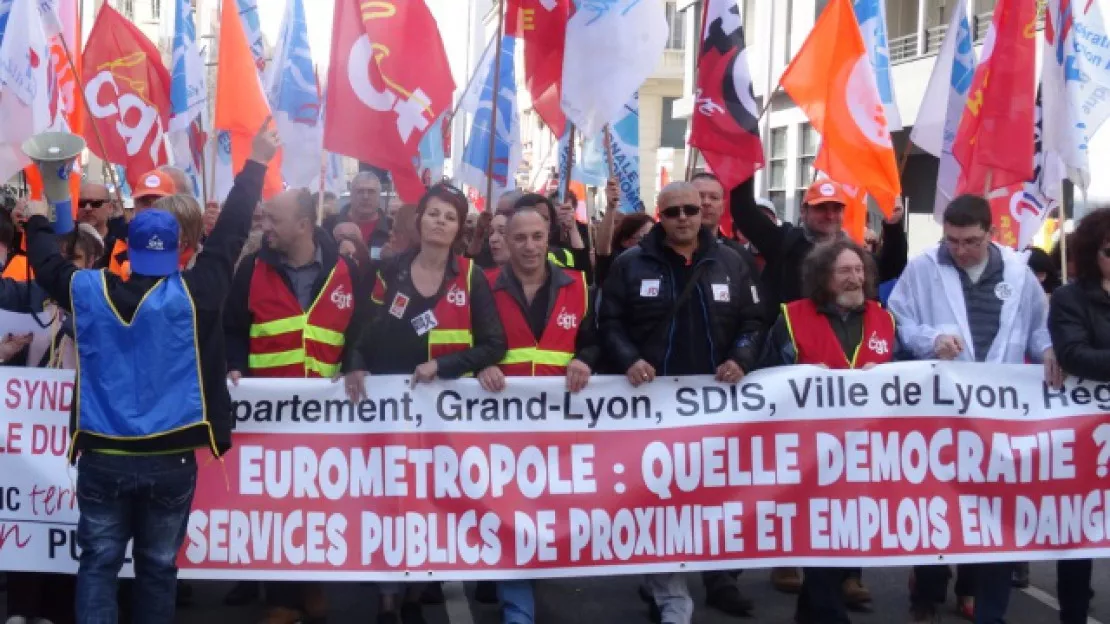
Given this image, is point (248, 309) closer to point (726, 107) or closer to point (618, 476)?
point (618, 476)

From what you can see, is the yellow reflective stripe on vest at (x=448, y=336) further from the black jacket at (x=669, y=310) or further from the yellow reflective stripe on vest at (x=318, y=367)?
the black jacket at (x=669, y=310)

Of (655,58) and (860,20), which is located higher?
(860,20)

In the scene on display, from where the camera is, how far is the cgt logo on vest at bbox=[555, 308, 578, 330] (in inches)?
229

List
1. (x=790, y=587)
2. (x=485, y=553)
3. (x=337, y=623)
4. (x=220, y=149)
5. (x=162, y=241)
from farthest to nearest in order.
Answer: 1. (x=220, y=149)
2. (x=790, y=587)
3. (x=337, y=623)
4. (x=485, y=553)
5. (x=162, y=241)

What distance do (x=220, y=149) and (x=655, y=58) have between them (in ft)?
21.9

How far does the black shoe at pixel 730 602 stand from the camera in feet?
20.8

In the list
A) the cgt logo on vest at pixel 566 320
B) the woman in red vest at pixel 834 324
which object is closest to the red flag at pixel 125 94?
the cgt logo on vest at pixel 566 320

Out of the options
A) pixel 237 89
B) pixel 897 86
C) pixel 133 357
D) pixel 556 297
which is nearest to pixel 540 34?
pixel 237 89

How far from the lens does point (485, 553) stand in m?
5.59

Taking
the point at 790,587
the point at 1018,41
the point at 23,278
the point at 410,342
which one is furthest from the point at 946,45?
the point at 23,278

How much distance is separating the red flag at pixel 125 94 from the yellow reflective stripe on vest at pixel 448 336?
4.77m

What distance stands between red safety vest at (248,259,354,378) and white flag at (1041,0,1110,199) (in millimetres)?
3998

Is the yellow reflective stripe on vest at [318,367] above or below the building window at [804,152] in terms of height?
below

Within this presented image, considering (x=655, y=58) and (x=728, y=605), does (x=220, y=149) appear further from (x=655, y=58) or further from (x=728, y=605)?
(x=728, y=605)
